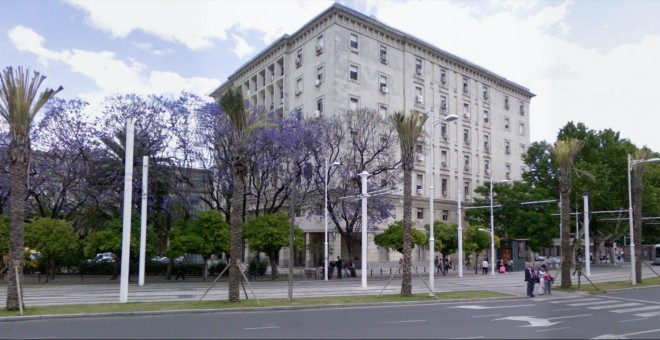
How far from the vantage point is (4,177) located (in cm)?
3353

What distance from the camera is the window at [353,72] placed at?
174ft

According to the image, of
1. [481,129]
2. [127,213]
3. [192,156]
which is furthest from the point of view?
[481,129]

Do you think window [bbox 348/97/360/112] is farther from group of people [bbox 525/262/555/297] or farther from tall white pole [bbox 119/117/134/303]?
tall white pole [bbox 119/117/134/303]

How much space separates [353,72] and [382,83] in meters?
4.23

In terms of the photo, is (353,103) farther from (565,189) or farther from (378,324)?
(378,324)

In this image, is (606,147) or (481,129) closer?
(606,147)

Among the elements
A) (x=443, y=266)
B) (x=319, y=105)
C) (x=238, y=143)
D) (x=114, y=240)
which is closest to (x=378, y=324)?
(x=238, y=143)

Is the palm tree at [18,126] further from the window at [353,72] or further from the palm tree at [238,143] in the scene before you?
the window at [353,72]

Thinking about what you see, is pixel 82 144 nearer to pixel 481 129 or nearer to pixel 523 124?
pixel 481 129

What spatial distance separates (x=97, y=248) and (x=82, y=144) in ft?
23.3

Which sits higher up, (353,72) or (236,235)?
(353,72)

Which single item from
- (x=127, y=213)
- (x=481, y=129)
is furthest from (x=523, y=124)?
(x=127, y=213)

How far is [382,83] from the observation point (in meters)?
56.4

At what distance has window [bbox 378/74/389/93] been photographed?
55.9 meters
